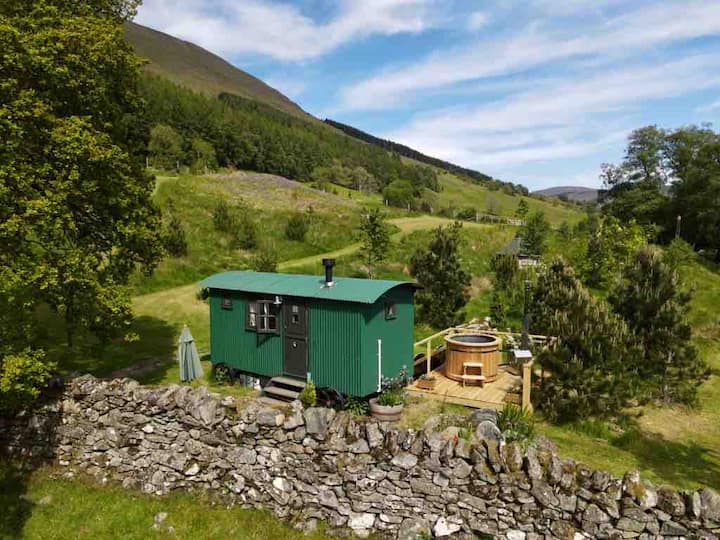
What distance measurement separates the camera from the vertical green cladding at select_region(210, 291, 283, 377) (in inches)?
566

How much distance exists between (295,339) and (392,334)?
2.97m

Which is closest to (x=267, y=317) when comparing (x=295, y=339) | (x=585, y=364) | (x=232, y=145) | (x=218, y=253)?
(x=295, y=339)

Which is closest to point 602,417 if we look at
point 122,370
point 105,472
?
point 105,472

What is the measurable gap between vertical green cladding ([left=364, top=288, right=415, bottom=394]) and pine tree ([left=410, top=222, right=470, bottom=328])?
7214 mm

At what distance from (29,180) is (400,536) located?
11.6 metres

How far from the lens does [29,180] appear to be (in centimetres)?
1112

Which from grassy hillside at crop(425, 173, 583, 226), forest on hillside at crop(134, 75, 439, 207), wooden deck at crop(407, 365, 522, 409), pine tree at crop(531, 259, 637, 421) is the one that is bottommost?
wooden deck at crop(407, 365, 522, 409)

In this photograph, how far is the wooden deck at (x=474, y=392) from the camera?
13430 millimetres

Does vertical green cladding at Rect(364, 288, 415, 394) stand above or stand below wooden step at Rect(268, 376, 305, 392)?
above

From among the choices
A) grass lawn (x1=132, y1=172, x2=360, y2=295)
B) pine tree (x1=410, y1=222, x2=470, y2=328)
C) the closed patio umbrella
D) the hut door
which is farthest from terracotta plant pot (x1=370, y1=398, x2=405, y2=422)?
grass lawn (x1=132, y1=172, x2=360, y2=295)

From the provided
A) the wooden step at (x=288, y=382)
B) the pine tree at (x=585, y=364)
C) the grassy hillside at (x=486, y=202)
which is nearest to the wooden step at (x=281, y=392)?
the wooden step at (x=288, y=382)

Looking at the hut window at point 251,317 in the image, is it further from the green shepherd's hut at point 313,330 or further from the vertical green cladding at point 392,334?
the vertical green cladding at point 392,334

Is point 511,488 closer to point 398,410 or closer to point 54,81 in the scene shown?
point 398,410

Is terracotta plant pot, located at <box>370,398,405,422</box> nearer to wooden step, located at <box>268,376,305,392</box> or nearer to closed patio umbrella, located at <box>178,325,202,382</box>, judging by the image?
wooden step, located at <box>268,376,305,392</box>
